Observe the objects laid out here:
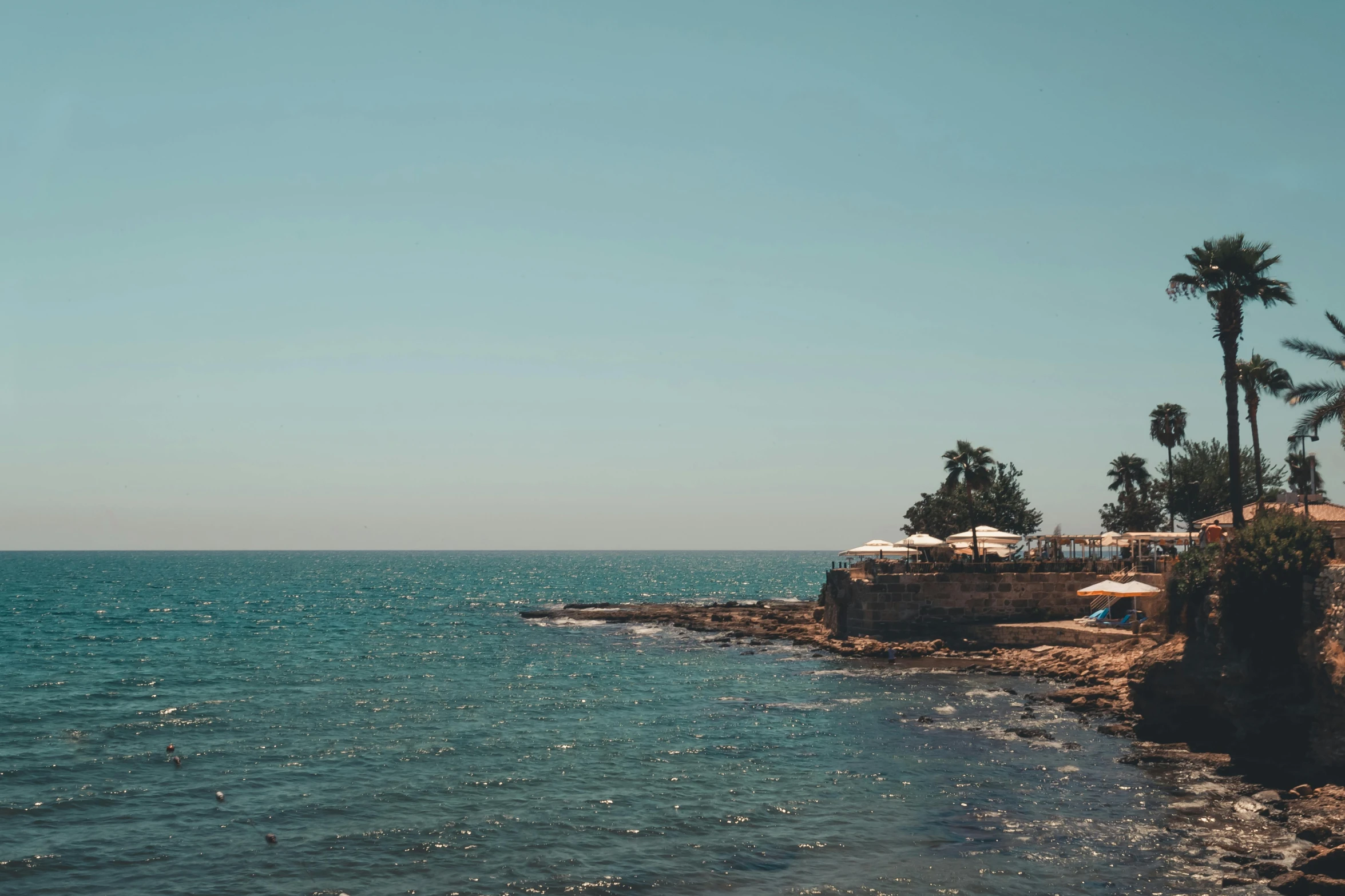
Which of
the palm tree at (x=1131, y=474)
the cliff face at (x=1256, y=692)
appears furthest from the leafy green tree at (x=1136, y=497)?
the cliff face at (x=1256, y=692)

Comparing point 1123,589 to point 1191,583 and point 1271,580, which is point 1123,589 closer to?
point 1191,583

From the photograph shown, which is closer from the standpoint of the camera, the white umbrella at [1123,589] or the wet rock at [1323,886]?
the wet rock at [1323,886]

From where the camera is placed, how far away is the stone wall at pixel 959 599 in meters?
50.3

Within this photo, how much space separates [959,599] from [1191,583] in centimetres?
1905

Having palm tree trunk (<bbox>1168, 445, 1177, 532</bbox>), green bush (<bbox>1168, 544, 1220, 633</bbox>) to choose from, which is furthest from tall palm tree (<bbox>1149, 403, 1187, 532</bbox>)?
green bush (<bbox>1168, 544, 1220, 633</bbox>)

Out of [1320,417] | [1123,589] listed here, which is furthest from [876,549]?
[1320,417]

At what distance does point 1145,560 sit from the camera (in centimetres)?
4997

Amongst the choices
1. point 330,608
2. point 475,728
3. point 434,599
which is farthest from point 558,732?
point 434,599

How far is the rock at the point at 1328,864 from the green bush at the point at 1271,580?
1009 centimetres

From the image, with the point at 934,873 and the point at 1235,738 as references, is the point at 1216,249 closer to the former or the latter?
the point at 1235,738

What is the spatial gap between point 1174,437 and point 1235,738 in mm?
45461

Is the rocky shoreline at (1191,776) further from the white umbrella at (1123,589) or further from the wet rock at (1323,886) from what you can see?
the white umbrella at (1123,589)

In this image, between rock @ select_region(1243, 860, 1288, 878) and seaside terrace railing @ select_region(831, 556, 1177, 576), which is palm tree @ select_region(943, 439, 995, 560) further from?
rock @ select_region(1243, 860, 1288, 878)

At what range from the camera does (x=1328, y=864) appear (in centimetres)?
1825
